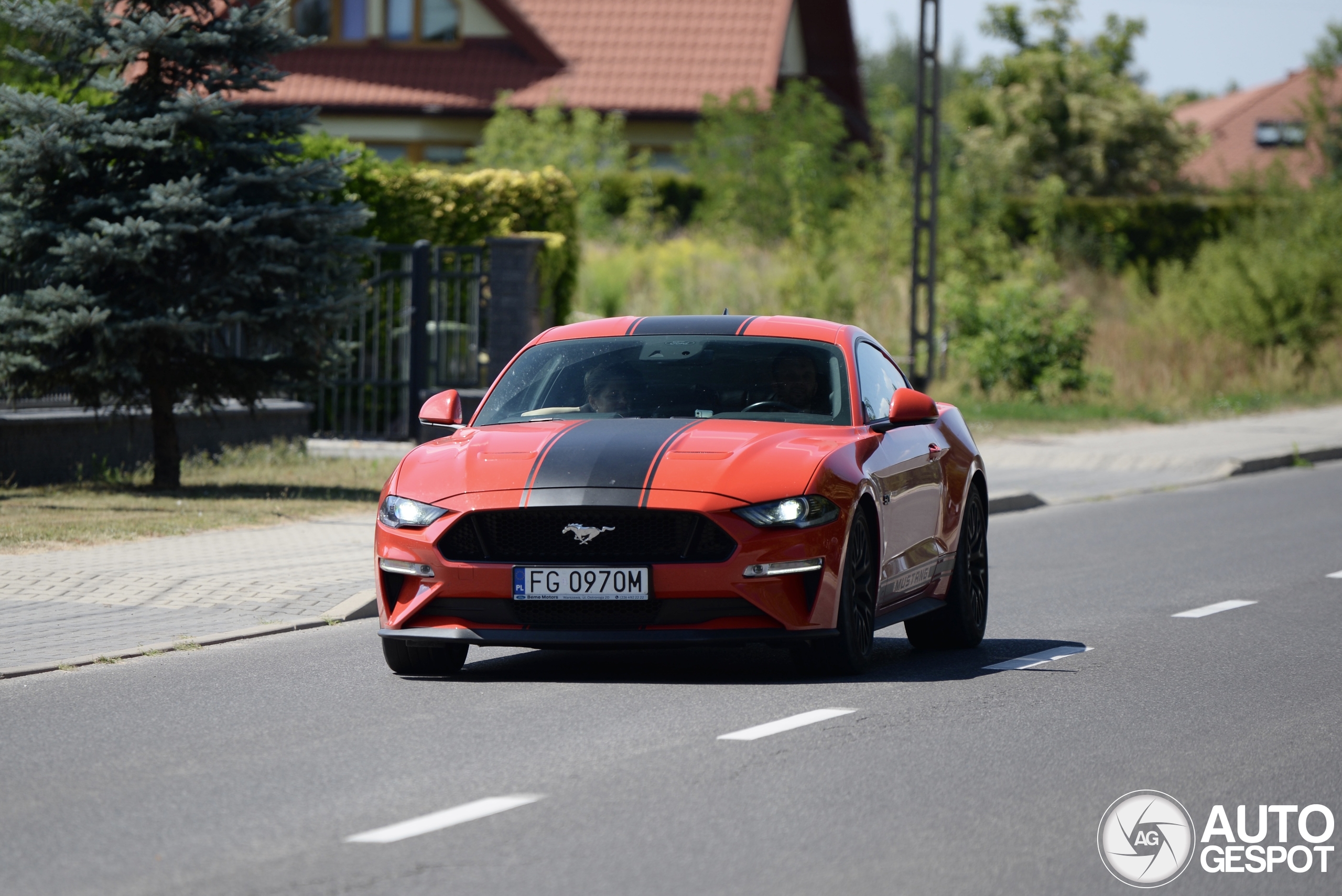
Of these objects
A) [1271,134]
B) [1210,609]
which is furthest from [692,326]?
[1271,134]

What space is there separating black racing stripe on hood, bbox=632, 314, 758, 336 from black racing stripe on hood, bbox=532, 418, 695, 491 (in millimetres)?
899

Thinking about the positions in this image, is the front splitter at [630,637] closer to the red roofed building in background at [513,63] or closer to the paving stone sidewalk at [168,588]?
the paving stone sidewalk at [168,588]

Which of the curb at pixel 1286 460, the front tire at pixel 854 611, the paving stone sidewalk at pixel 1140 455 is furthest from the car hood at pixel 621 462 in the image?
the curb at pixel 1286 460

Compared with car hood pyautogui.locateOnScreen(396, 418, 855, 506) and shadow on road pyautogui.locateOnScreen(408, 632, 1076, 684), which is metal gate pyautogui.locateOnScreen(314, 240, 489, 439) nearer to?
shadow on road pyautogui.locateOnScreen(408, 632, 1076, 684)

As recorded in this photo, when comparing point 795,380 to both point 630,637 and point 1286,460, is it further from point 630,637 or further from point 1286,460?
point 1286,460

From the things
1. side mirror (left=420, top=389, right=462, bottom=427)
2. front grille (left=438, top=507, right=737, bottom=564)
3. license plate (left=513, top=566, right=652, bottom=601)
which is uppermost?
side mirror (left=420, top=389, right=462, bottom=427)

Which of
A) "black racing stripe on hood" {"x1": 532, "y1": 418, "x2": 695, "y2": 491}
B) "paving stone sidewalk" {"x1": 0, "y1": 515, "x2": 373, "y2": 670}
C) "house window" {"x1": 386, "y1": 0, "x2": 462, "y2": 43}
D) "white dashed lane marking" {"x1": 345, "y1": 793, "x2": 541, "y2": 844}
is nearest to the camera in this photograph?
"white dashed lane marking" {"x1": 345, "y1": 793, "x2": 541, "y2": 844}

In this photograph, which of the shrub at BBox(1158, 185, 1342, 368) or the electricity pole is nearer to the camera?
the electricity pole

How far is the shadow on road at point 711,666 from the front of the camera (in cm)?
867

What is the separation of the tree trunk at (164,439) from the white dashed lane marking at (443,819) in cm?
1101

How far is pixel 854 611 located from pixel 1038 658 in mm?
1405

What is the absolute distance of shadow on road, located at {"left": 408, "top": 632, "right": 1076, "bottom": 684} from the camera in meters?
8.67

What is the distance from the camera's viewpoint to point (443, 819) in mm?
5934

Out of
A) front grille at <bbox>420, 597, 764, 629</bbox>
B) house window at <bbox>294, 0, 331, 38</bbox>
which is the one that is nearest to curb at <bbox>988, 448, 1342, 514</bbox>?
front grille at <bbox>420, 597, 764, 629</bbox>
